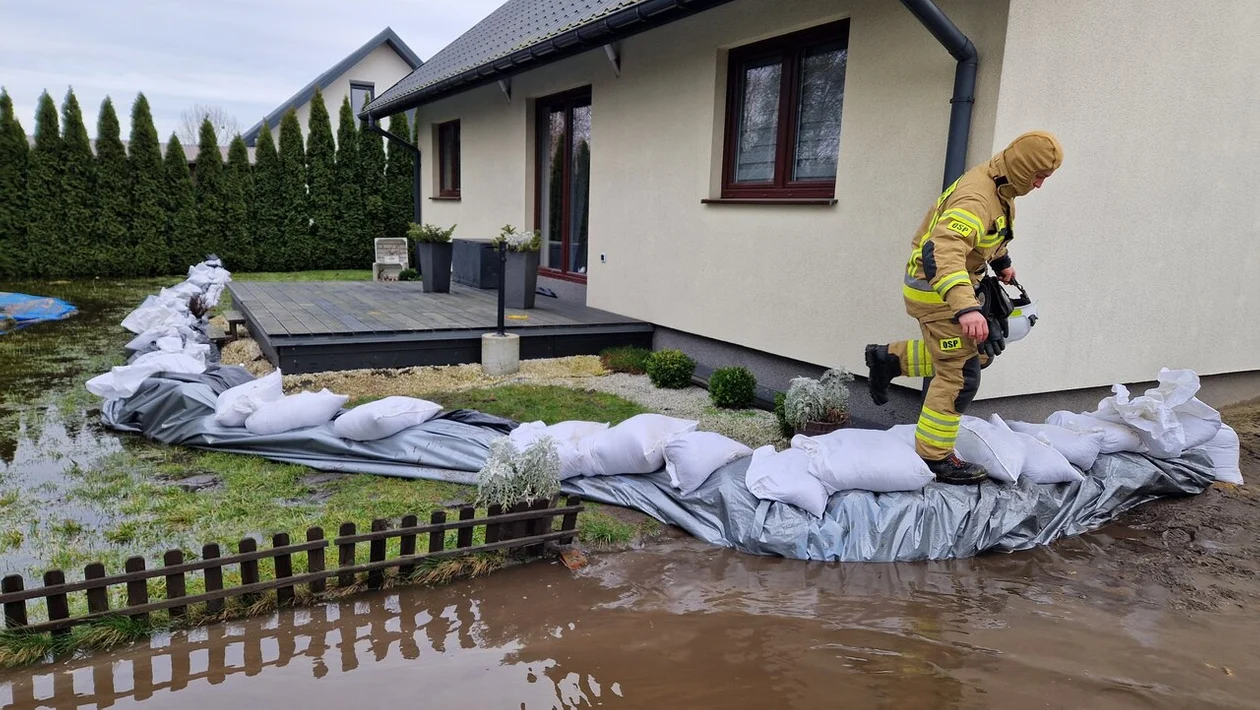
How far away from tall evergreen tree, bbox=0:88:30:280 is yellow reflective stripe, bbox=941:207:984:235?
16.5m

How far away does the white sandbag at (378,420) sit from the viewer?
14.5ft

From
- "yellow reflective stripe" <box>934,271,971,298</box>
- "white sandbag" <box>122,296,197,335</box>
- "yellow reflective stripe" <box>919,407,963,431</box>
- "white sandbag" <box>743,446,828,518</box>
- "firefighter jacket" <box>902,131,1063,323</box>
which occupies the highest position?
"firefighter jacket" <box>902,131,1063,323</box>

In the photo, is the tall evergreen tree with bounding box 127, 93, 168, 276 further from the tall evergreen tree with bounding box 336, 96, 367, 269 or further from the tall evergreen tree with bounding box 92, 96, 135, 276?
the tall evergreen tree with bounding box 336, 96, 367, 269

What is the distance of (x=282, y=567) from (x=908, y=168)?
4.30 metres

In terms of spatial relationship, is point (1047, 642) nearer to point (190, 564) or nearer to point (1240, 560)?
point (1240, 560)

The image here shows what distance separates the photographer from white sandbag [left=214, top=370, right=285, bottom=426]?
185 inches

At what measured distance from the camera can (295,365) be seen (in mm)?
6590

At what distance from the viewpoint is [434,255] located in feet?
33.0

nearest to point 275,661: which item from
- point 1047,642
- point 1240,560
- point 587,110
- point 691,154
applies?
point 1047,642

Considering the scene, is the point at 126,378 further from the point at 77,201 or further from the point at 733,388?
the point at 77,201

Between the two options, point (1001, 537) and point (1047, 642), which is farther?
point (1001, 537)

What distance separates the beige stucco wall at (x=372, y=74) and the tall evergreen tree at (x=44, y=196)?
1068 centimetres

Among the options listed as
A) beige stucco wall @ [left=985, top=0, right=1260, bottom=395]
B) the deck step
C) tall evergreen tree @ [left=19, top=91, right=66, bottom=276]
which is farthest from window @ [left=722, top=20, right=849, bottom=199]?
tall evergreen tree @ [left=19, top=91, right=66, bottom=276]

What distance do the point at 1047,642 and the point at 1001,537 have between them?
97 centimetres
